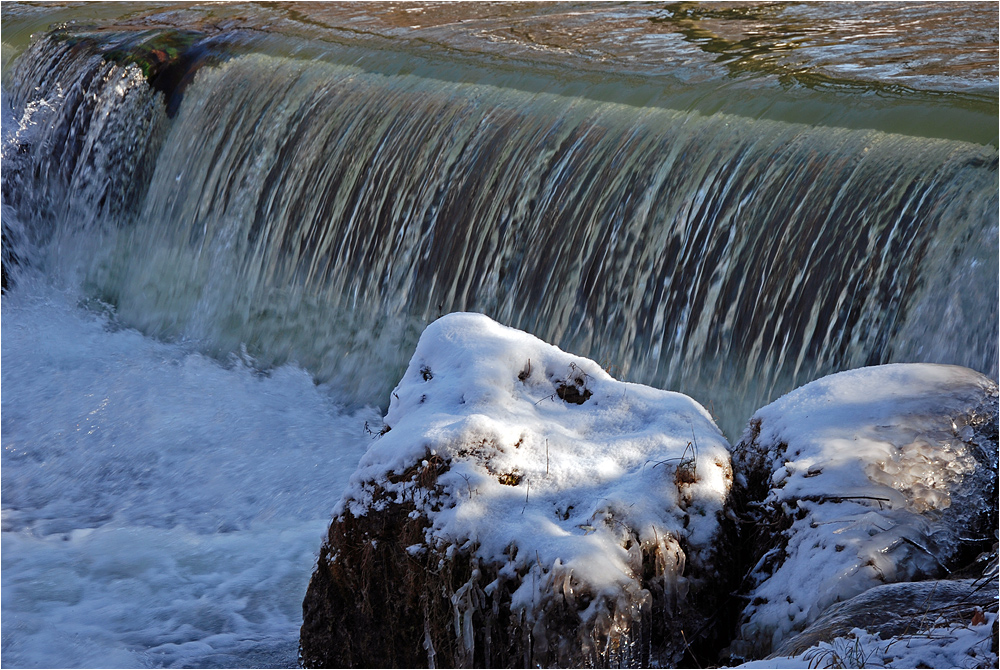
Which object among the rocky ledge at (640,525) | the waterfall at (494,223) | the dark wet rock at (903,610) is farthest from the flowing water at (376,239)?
the dark wet rock at (903,610)

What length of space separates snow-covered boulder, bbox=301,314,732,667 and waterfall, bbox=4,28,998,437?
1603mm

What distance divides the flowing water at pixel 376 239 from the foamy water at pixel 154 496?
0.9 inches

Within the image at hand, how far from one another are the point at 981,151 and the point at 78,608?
5.04m

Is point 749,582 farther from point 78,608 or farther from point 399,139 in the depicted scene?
point 399,139

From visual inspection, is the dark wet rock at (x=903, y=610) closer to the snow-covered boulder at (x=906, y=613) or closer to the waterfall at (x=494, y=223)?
the snow-covered boulder at (x=906, y=613)

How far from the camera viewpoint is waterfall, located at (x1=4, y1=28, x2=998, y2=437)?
4934mm

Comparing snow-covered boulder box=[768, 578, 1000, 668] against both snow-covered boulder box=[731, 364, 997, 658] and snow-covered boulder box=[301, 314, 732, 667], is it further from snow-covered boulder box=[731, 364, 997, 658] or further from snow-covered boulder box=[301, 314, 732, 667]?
snow-covered boulder box=[301, 314, 732, 667]

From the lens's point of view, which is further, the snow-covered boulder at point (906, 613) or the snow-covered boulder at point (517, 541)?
the snow-covered boulder at point (517, 541)

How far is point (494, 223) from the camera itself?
21.4 feet

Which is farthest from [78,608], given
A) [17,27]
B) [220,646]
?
[17,27]

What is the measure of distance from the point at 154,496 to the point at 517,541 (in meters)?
3.55

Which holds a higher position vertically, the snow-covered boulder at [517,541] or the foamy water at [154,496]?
the snow-covered boulder at [517,541]

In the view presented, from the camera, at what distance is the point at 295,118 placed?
8094 millimetres

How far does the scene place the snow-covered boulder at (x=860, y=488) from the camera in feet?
10.5
